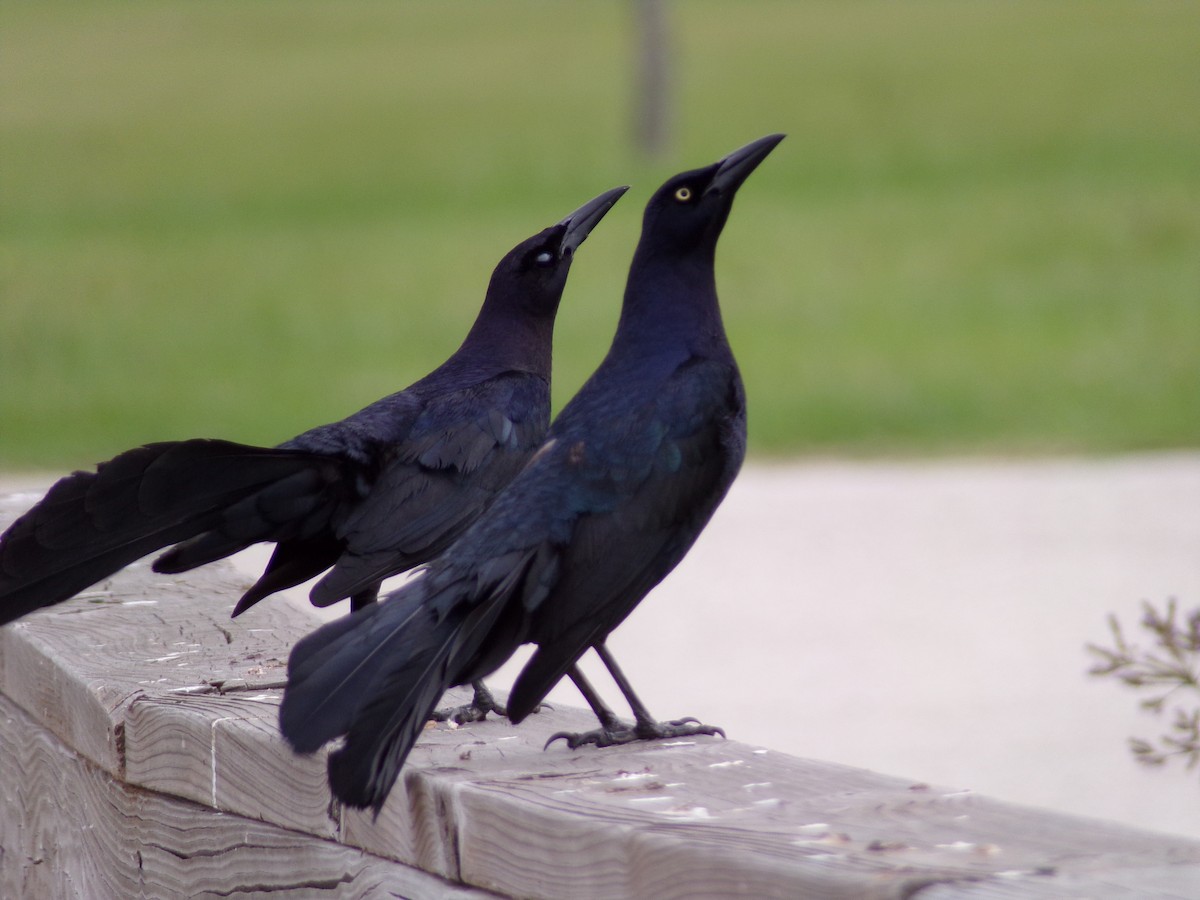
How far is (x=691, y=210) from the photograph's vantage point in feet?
9.20

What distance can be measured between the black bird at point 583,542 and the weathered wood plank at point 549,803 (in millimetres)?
99

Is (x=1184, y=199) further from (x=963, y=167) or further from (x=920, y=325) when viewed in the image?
(x=920, y=325)

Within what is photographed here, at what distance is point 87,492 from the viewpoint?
242cm

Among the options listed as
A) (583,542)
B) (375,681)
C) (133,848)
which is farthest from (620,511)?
(133,848)

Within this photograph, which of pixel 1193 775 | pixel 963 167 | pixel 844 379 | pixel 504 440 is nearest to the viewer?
pixel 504 440

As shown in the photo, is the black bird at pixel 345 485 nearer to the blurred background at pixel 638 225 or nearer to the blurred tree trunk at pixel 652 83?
the blurred background at pixel 638 225


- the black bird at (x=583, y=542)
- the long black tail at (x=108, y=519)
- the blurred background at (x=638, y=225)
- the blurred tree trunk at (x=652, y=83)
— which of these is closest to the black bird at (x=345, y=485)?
the long black tail at (x=108, y=519)

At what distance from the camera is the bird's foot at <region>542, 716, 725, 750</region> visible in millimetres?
2342

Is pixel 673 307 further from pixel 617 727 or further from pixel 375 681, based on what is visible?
pixel 375 681

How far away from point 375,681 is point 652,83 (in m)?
24.9

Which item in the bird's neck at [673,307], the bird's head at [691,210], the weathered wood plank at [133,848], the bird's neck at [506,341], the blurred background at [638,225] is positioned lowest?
the weathered wood plank at [133,848]

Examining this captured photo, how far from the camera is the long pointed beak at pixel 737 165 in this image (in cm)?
286

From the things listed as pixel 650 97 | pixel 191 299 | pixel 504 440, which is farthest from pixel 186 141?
pixel 504 440

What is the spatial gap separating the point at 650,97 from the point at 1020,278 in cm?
983
